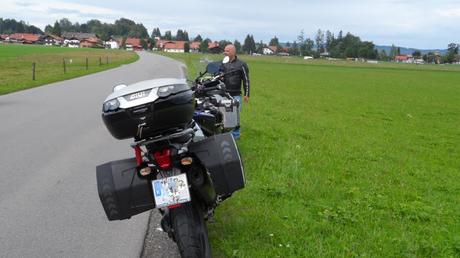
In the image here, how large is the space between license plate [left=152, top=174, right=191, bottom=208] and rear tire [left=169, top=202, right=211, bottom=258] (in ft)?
0.52

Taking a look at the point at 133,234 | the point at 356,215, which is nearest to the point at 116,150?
the point at 133,234

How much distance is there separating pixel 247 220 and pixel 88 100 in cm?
1120

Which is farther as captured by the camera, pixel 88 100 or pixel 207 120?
pixel 88 100

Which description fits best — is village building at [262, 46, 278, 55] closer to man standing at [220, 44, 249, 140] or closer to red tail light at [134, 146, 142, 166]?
man standing at [220, 44, 249, 140]

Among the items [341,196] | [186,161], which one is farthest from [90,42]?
[186,161]

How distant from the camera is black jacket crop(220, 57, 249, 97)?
345 inches

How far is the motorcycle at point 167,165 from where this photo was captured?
319 centimetres

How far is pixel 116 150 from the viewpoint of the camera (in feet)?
26.9

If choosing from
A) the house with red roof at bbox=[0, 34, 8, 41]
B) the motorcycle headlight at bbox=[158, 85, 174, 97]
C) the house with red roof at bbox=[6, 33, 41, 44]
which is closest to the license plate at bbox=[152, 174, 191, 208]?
the motorcycle headlight at bbox=[158, 85, 174, 97]

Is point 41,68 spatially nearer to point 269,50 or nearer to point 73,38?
Answer: point 269,50

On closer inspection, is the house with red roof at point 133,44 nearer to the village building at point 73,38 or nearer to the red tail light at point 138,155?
the village building at point 73,38

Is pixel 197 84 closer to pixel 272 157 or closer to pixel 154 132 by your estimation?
pixel 154 132

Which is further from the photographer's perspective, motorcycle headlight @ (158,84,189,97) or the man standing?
the man standing

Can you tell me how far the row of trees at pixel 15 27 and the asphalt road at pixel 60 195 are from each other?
199177 mm
